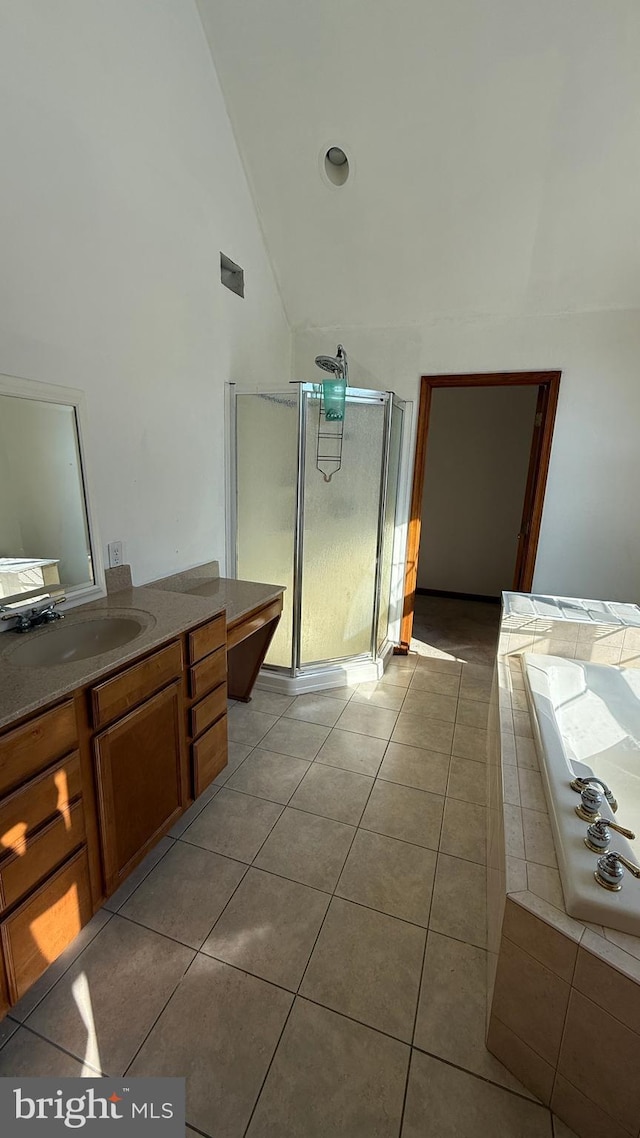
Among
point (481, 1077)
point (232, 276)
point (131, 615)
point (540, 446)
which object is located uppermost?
point (232, 276)

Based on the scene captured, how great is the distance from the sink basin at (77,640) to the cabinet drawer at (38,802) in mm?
384

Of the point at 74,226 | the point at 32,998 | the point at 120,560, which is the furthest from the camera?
the point at 120,560

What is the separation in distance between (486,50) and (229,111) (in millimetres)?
1210

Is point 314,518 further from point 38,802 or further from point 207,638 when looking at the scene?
point 38,802

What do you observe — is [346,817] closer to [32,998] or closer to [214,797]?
[214,797]

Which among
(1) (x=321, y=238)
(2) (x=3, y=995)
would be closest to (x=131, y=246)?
(1) (x=321, y=238)

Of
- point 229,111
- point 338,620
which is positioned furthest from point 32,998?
point 229,111

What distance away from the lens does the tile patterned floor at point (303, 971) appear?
44.1 inches

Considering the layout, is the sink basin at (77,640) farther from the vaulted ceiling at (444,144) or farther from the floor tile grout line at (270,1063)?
the vaulted ceiling at (444,144)

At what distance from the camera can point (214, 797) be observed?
6.79ft

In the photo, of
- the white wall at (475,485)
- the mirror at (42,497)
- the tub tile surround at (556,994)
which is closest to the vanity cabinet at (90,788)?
the mirror at (42,497)

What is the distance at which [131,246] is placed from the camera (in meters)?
1.95

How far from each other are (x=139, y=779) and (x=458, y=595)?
165 inches

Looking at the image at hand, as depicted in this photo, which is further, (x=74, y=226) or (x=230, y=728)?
(x=230, y=728)
